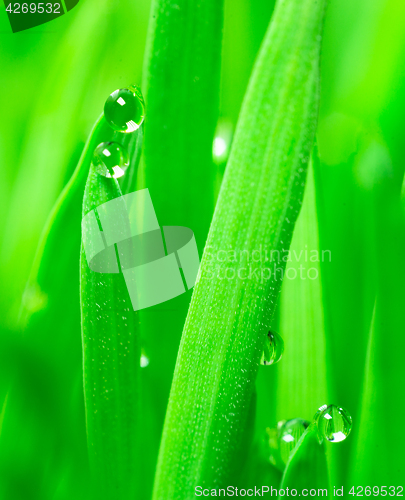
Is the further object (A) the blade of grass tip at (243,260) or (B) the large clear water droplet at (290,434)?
(B) the large clear water droplet at (290,434)

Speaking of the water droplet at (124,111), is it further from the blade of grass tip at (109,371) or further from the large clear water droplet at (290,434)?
the large clear water droplet at (290,434)

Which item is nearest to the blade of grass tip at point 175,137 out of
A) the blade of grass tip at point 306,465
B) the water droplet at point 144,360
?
the water droplet at point 144,360

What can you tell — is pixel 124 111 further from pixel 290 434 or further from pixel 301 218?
pixel 290 434

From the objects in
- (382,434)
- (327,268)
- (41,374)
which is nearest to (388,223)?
(327,268)

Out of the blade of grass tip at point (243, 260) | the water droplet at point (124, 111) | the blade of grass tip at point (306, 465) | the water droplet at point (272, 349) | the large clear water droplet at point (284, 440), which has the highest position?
the water droplet at point (124, 111)

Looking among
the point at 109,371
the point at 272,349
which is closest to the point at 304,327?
the point at 272,349

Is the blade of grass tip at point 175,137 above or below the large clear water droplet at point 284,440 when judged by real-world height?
above
